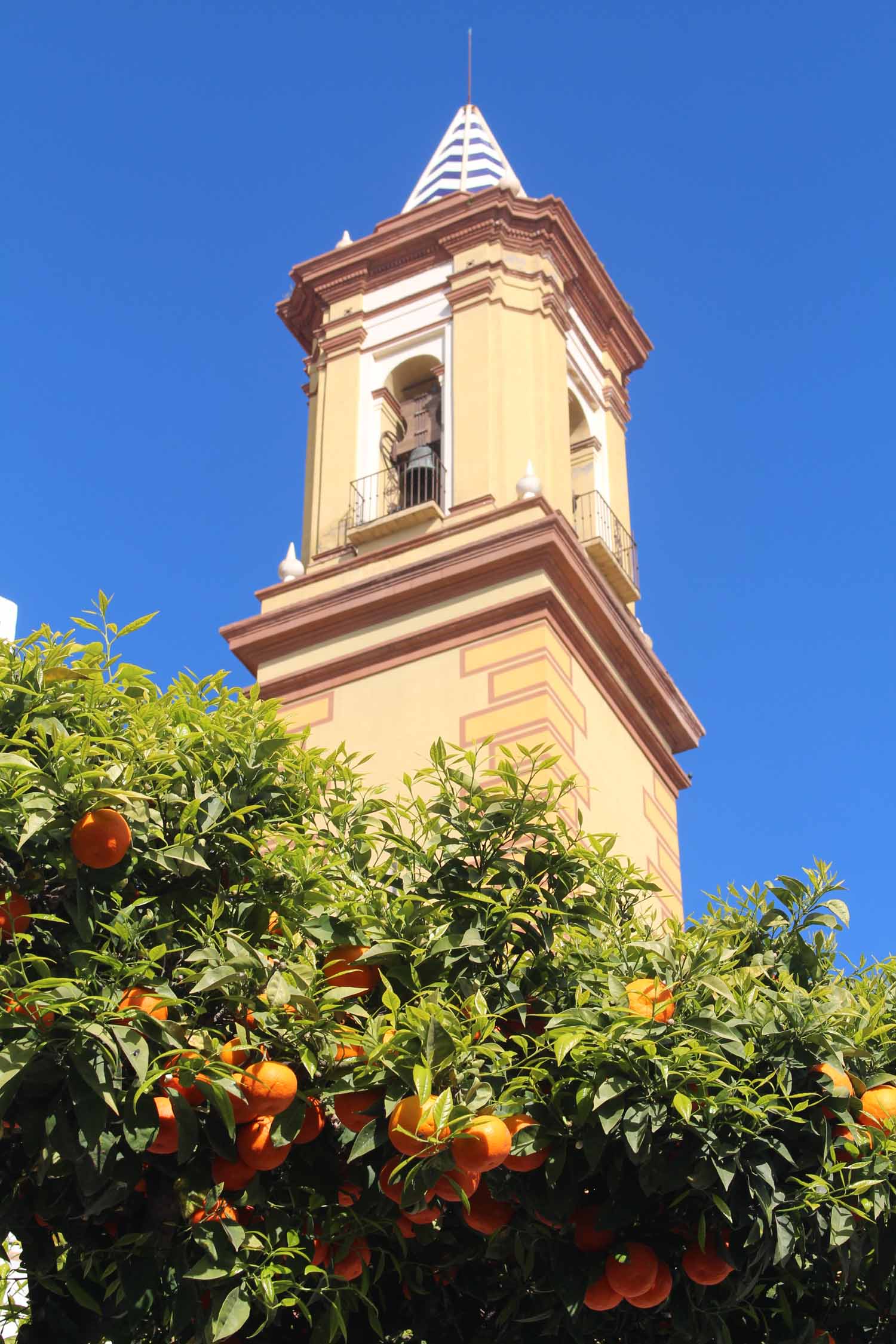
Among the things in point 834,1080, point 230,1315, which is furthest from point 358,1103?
point 834,1080

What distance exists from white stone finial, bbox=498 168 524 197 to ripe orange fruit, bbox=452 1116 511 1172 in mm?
15395

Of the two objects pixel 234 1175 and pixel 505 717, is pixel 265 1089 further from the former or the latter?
pixel 505 717

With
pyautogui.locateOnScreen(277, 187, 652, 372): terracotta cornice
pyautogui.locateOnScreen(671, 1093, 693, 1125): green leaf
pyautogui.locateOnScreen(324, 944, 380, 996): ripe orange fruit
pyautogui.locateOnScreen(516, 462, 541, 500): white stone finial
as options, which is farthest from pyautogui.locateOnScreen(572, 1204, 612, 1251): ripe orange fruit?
pyautogui.locateOnScreen(277, 187, 652, 372): terracotta cornice

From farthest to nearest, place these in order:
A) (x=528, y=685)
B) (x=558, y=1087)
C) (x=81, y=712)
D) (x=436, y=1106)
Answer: (x=528, y=685) < (x=81, y=712) < (x=558, y=1087) < (x=436, y=1106)

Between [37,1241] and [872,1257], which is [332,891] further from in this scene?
[872,1257]

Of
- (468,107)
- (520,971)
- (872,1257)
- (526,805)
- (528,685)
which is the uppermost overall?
(468,107)

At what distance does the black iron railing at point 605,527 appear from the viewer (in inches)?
731

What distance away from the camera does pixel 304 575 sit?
16.9 m

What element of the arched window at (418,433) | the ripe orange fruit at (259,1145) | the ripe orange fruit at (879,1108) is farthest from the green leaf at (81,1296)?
the arched window at (418,433)

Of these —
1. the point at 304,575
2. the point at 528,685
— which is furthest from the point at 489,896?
the point at 304,575

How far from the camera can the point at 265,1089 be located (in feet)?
18.4

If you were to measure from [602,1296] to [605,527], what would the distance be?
1358cm

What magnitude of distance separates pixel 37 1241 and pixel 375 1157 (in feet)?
4.04

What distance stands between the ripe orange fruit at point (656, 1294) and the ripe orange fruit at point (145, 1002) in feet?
5.96
